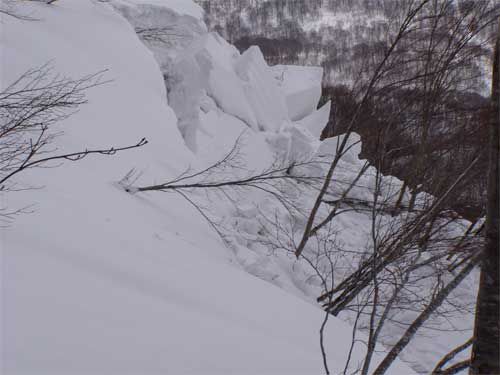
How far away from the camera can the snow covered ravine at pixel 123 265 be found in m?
1.64

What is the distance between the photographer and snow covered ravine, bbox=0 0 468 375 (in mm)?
1643

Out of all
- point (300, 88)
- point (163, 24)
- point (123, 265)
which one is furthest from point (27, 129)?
point (300, 88)

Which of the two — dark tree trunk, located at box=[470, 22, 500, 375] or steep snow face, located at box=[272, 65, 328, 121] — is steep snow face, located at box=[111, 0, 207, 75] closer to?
steep snow face, located at box=[272, 65, 328, 121]

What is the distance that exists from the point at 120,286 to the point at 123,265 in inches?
10.4

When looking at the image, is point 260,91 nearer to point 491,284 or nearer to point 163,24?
point 163,24

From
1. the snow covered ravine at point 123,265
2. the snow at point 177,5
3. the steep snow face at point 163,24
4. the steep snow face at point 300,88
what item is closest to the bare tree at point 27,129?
the snow covered ravine at point 123,265

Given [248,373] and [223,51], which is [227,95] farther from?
[248,373]

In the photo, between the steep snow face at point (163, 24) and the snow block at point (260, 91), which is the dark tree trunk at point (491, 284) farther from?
the snow block at point (260, 91)

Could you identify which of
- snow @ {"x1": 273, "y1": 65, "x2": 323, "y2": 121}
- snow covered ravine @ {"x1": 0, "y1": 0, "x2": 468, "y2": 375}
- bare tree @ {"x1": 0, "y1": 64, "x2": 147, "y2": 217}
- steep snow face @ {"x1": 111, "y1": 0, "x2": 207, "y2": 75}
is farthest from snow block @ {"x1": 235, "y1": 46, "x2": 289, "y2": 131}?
bare tree @ {"x1": 0, "y1": 64, "x2": 147, "y2": 217}

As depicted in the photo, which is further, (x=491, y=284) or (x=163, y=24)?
(x=163, y=24)

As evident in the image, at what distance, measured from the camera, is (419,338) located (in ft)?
17.5

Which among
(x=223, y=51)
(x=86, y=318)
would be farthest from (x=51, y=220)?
(x=223, y=51)

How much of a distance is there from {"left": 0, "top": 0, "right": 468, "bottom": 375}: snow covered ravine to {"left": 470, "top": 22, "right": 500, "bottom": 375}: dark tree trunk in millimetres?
1184

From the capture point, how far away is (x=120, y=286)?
6.89 feet
